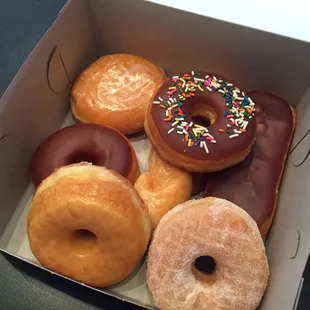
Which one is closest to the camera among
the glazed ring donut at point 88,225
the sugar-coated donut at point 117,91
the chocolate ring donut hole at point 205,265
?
the glazed ring donut at point 88,225

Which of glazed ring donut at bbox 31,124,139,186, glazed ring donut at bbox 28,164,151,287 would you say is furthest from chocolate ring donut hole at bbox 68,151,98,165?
glazed ring donut at bbox 28,164,151,287

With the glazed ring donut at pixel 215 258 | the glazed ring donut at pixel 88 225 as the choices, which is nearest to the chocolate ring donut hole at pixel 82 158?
the glazed ring donut at pixel 88 225

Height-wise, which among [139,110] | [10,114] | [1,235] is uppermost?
[10,114]

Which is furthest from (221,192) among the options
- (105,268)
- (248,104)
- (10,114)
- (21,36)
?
(21,36)

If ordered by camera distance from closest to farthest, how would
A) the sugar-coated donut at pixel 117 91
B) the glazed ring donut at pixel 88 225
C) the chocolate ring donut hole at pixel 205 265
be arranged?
the glazed ring donut at pixel 88 225 < the chocolate ring donut hole at pixel 205 265 < the sugar-coated donut at pixel 117 91

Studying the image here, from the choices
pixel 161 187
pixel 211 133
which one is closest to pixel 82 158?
pixel 161 187

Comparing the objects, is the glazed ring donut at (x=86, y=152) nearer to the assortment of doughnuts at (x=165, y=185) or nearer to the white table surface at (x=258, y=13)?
the assortment of doughnuts at (x=165, y=185)

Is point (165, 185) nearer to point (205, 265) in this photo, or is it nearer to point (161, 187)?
point (161, 187)

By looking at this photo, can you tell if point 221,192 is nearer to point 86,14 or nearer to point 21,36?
point 86,14

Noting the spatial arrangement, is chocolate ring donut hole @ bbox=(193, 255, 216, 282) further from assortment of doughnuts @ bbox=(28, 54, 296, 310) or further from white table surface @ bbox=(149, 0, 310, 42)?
white table surface @ bbox=(149, 0, 310, 42)
